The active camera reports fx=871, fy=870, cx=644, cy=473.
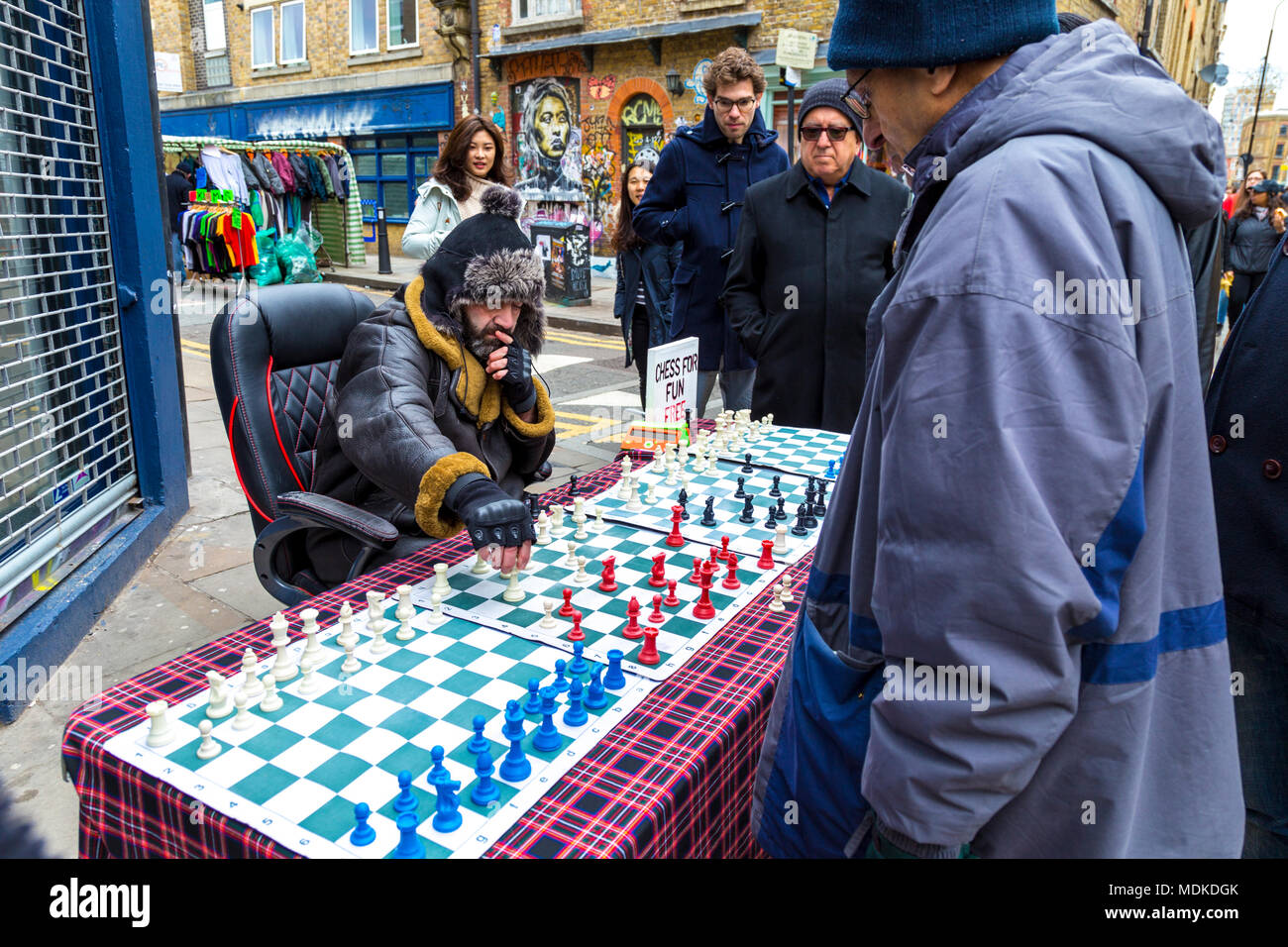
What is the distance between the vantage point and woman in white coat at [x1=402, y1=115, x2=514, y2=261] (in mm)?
5652

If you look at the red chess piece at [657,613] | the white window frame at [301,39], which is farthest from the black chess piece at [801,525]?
the white window frame at [301,39]

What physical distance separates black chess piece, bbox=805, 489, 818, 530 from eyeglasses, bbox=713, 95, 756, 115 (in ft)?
9.39

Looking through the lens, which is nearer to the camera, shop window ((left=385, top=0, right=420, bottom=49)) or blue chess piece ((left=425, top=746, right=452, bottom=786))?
blue chess piece ((left=425, top=746, right=452, bottom=786))

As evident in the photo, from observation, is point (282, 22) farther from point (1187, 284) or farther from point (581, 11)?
point (1187, 284)

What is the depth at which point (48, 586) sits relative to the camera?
3.78 meters

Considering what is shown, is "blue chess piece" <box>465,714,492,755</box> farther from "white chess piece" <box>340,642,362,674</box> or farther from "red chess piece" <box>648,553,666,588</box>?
"red chess piece" <box>648,553,666,588</box>

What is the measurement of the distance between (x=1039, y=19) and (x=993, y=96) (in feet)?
0.38

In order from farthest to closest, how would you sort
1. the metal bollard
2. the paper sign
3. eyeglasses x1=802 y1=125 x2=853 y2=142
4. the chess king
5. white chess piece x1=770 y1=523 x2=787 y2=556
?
the metal bollard
eyeglasses x1=802 y1=125 x2=853 y2=142
the paper sign
white chess piece x1=770 y1=523 x2=787 y2=556
the chess king

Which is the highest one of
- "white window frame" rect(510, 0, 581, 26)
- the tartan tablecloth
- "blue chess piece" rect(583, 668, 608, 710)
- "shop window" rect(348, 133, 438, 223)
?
"white window frame" rect(510, 0, 581, 26)

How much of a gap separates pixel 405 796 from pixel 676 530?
1.45 m

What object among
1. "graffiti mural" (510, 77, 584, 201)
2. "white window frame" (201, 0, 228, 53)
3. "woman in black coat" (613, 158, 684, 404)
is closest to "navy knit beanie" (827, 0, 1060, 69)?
"woman in black coat" (613, 158, 684, 404)

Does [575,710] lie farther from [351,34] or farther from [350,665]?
[351,34]

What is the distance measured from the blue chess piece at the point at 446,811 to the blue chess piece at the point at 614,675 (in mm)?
487
